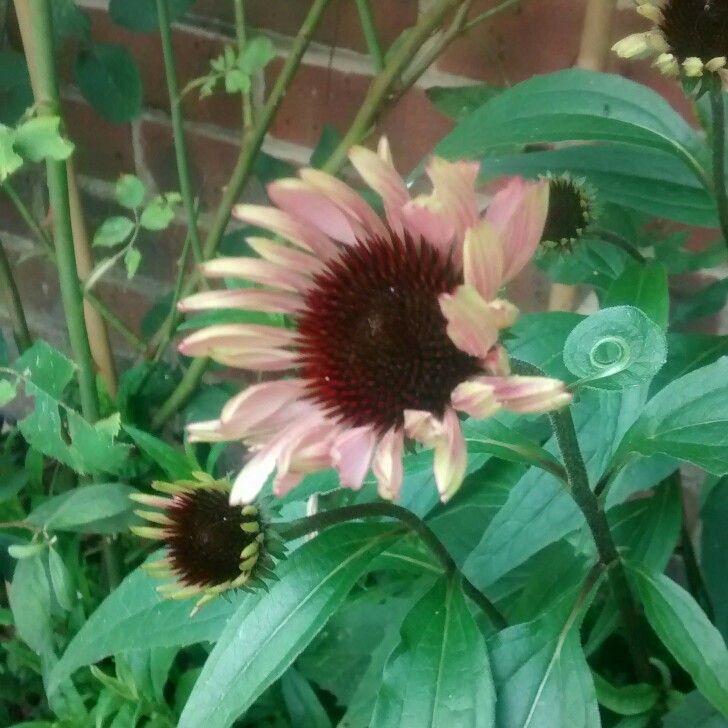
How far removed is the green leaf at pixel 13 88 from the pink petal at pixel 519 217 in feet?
1.67

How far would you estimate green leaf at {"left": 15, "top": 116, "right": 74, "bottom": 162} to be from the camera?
1.26 ft

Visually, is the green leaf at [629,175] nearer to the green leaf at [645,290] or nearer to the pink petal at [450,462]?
the green leaf at [645,290]

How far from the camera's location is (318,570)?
1.13ft

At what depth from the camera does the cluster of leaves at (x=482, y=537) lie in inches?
12.6

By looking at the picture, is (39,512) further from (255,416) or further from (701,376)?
(701,376)

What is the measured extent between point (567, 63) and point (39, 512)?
1.58ft

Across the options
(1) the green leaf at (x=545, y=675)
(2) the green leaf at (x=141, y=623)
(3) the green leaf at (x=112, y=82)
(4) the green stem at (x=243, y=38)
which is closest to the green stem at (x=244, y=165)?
(4) the green stem at (x=243, y=38)

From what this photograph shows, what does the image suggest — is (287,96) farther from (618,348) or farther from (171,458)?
(618,348)

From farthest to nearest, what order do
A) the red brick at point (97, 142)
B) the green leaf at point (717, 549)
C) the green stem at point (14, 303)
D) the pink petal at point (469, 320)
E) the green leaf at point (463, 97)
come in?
the red brick at point (97, 142) → the green stem at point (14, 303) → the green leaf at point (463, 97) → the green leaf at point (717, 549) → the pink petal at point (469, 320)

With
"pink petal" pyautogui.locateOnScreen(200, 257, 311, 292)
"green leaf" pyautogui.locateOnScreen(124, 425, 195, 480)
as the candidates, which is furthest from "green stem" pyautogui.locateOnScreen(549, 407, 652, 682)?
"green leaf" pyautogui.locateOnScreen(124, 425, 195, 480)

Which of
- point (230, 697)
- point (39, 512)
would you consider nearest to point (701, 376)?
point (230, 697)

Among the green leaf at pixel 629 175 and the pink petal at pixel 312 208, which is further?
the green leaf at pixel 629 175

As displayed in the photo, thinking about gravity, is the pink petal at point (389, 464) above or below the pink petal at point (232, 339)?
below

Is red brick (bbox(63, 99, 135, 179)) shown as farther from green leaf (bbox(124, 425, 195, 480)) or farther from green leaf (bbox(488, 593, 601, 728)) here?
green leaf (bbox(488, 593, 601, 728))
